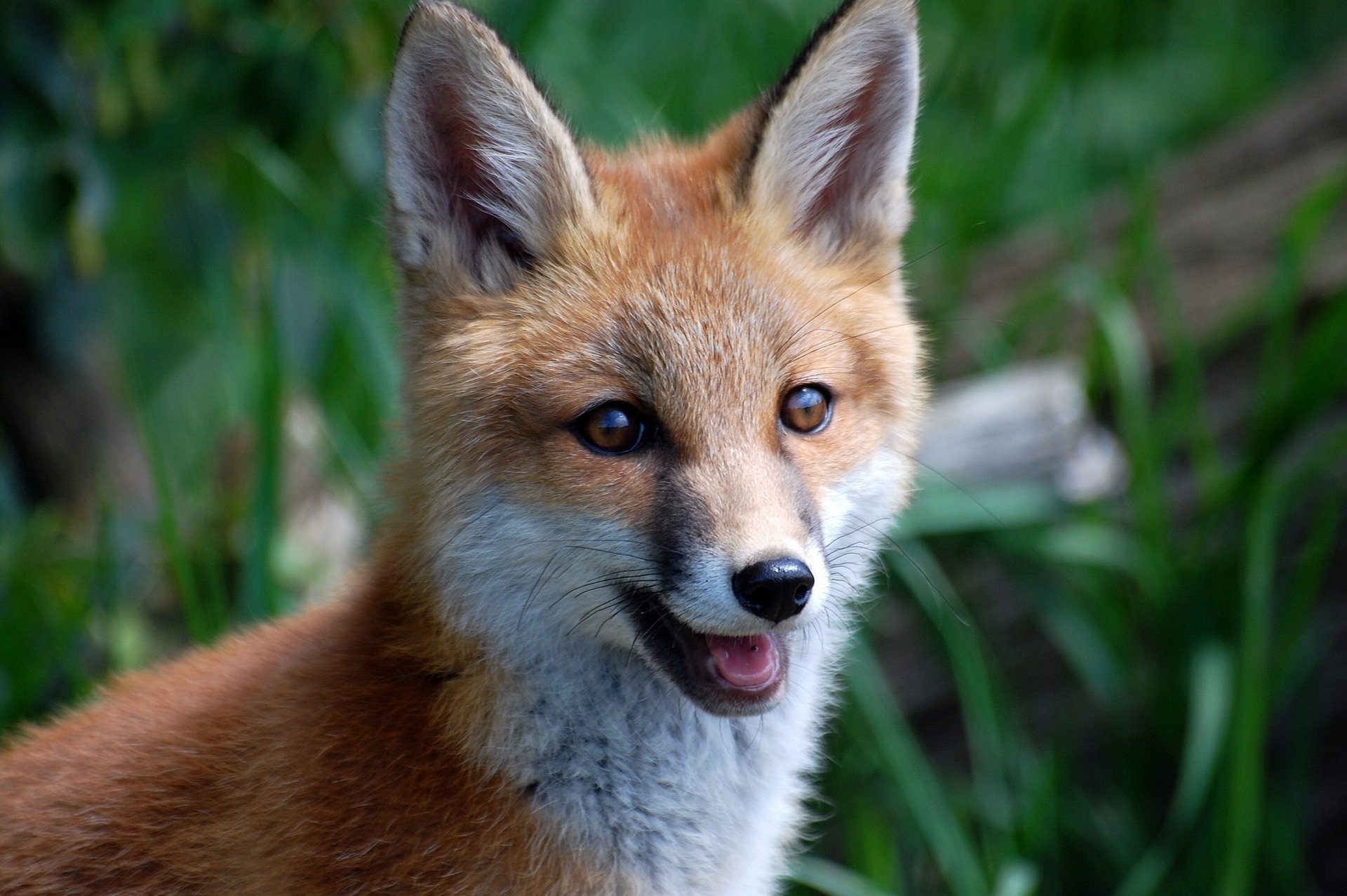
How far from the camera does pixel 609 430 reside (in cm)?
199

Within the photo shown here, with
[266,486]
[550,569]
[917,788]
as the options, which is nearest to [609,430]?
[550,569]

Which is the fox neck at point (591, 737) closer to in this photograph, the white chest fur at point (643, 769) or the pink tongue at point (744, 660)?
the white chest fur at point (643, 769)

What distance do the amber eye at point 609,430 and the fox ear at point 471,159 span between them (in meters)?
0.38

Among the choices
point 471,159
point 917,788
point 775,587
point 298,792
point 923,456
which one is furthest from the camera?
point 923,456

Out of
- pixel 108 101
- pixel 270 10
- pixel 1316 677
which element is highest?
pixel 270 10

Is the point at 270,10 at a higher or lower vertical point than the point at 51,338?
higher

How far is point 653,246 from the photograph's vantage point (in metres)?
2.16

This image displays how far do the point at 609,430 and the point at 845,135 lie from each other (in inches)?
33.4

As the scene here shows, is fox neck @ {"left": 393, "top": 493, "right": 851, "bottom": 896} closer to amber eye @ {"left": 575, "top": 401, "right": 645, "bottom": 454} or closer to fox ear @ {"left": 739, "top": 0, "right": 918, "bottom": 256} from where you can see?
amber eye @ {"left": 575, "top": 401, "right": 645, "bottom": 454}

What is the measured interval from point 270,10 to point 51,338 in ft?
4.53

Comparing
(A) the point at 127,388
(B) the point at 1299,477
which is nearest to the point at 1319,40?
(B) the point at 1299,477

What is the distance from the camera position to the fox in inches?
74.9

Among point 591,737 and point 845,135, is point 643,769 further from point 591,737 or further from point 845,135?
point 845,135

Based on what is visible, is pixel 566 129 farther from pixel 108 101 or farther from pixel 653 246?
pixel 108 101
